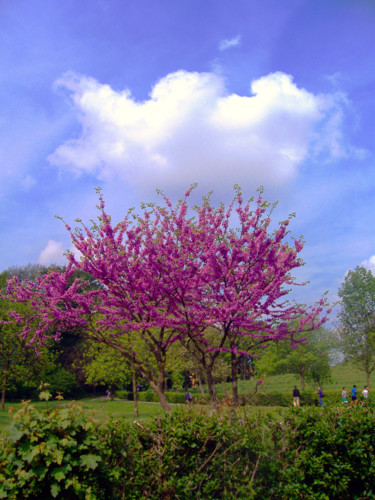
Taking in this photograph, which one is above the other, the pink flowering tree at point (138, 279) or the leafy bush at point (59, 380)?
the pink flowering tree at point (138, 279)

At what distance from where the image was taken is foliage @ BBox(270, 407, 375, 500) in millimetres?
4746

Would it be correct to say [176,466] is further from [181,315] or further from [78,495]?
[181,315]

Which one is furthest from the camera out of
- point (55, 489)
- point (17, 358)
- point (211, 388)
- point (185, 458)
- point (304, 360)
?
point (304, 360)

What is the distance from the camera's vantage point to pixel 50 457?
3.65 meters

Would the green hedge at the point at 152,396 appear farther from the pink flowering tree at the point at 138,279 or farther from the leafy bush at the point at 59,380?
the pink flowering tree at the point at 138,279

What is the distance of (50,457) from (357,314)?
132ft

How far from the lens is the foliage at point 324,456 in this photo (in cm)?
475

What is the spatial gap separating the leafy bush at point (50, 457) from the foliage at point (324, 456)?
2.28m

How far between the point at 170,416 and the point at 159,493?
32.8 inches

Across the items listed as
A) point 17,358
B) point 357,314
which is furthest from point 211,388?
point 357,314

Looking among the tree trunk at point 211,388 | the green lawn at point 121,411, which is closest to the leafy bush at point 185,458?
the green lawn at point 121,411

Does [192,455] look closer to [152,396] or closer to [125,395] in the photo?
[152,396]

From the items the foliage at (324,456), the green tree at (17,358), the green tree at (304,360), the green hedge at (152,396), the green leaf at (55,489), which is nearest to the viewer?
the green leaf at (55,489)

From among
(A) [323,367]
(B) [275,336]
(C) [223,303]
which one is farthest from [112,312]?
(A) [323,367]
